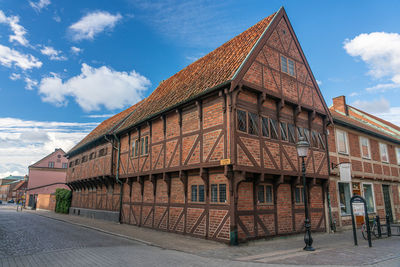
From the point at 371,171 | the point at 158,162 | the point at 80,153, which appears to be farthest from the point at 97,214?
the point at 371,171

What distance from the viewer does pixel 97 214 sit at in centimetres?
2166

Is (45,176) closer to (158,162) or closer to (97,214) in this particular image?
(97,214)

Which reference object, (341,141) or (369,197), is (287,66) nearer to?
(341,141)

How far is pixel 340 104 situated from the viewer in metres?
25.1

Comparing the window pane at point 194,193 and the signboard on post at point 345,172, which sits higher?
the signboard on post at point 345,172

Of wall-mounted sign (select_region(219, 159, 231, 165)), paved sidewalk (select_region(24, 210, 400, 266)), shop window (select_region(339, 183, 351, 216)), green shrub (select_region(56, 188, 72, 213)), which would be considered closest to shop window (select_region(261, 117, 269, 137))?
wall-mounted sign (select_region(219, 159, 231, 165))

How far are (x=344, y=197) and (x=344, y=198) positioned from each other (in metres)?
0.06

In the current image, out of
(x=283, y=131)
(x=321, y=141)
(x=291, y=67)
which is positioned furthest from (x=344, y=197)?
(x=291, y=67)

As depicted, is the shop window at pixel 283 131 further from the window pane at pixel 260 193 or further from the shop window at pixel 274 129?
the window pane at pixel 260 193

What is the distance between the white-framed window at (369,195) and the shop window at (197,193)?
11.8 meters

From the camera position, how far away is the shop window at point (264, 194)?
11.5 meters

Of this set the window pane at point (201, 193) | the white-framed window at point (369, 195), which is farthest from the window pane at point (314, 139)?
the window pane at point (201, 193)

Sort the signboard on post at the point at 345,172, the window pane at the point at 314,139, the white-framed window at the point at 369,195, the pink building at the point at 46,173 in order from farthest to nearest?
the pink building at the point at 46,173 → the white-framed window at the point at 369,195 → the signboard on post at the point at 345,172 → the window pane at the point at 314,139

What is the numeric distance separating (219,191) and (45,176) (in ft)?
156
